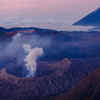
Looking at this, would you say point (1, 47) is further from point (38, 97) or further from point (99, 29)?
point (99, 29)

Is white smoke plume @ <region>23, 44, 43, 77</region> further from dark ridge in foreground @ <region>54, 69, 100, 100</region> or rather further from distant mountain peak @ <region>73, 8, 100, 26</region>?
distant mountain peak @ <region>73, 8, 100, 26</region>

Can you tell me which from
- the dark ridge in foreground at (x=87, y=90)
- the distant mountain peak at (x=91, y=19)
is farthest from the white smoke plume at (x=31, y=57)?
the distant mountain peak at (x=91, y=19)

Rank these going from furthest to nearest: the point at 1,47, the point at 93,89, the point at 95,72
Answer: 1. the point at 1,47
2. the point at 95,72
3. the point at 93,89

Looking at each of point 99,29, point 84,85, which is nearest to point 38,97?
point 84,85

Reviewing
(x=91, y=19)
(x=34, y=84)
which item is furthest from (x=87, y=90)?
(x=91, y=19)

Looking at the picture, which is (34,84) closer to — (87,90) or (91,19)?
(87,90)

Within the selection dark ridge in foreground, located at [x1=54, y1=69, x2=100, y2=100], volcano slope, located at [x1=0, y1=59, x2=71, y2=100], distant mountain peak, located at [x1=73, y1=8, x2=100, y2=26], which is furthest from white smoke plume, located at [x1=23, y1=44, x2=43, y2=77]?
distant mountain peak, located at [x1=73, y1=8, x2=100, y2=26]
